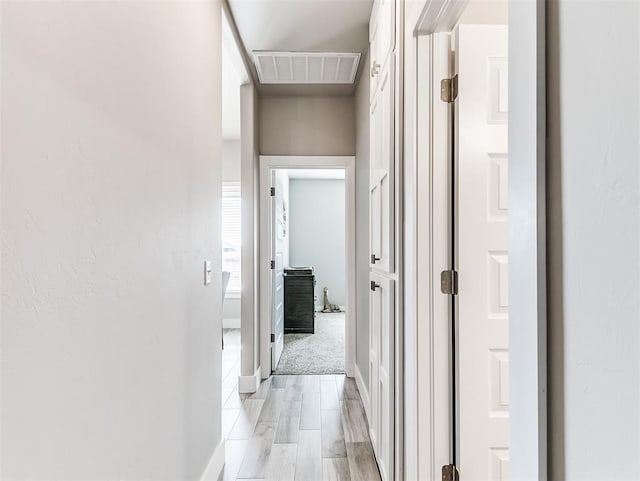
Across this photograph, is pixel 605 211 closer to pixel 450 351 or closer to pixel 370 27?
pixel 450 351

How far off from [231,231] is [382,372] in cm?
428

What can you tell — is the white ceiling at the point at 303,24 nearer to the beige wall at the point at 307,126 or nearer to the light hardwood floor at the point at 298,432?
the beige wall at the point at 307,126

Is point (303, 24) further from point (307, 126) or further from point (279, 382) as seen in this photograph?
point (279, 382)

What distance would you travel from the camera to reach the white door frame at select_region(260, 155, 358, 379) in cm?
356

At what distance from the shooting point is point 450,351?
145 centimetres

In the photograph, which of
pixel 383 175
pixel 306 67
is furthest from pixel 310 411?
pixel 306 67

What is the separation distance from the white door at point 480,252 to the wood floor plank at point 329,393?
5.36ft

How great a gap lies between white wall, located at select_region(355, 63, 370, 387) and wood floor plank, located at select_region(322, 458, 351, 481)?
72 centimetres

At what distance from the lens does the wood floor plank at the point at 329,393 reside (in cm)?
295

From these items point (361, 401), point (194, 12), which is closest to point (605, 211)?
point (194, 12)

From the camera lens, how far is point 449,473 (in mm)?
1438

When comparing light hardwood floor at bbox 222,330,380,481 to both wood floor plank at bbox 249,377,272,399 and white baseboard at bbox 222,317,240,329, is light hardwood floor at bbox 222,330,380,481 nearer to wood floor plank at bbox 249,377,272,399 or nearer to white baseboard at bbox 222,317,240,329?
wood floor plank at bbox 249,377,272,399

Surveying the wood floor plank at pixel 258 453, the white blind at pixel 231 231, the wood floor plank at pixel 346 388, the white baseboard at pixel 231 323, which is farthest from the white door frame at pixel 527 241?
the white baseboard at pixel 231 323

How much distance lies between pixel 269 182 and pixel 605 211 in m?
3.25
